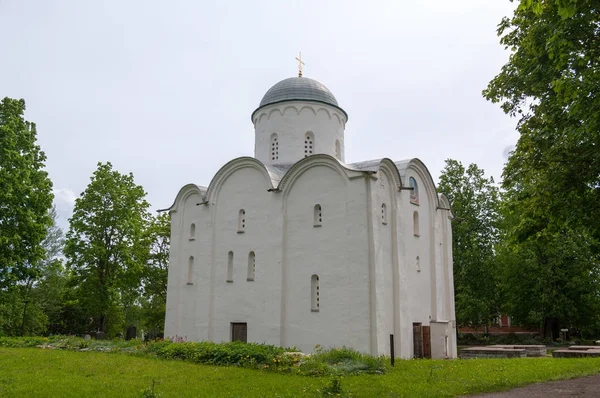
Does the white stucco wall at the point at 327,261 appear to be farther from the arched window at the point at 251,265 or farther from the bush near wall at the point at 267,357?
the bush near wall at the point at 267,357

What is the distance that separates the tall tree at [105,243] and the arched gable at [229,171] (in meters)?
6.38

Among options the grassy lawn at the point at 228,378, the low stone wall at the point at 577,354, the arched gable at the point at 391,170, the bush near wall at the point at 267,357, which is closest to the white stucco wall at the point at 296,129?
the arched gable at the point at 391,170

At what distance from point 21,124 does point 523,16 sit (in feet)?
64.3

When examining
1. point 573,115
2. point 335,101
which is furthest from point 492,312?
point 573,115

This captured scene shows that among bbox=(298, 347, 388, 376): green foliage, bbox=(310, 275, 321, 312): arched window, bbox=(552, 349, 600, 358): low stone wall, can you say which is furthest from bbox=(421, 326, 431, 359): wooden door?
bbox=(298, 347, 388, 376): green foliage

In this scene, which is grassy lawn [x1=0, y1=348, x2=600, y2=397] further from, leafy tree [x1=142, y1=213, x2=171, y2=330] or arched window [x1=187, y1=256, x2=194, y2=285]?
leafy tree [x1=142, y1=213, x2=171, y2=330]

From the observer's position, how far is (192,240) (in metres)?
22.8

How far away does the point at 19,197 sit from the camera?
68.0ft

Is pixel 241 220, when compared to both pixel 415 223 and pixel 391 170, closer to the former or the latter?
pixel 391 170

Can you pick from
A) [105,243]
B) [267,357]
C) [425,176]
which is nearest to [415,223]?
[425,176]

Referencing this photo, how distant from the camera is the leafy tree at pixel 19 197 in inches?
793

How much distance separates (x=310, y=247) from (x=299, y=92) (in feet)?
26.1

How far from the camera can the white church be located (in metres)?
17.8

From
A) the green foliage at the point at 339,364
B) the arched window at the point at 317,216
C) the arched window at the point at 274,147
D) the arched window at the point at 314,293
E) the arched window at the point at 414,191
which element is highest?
the arched window at the point at 274,147
